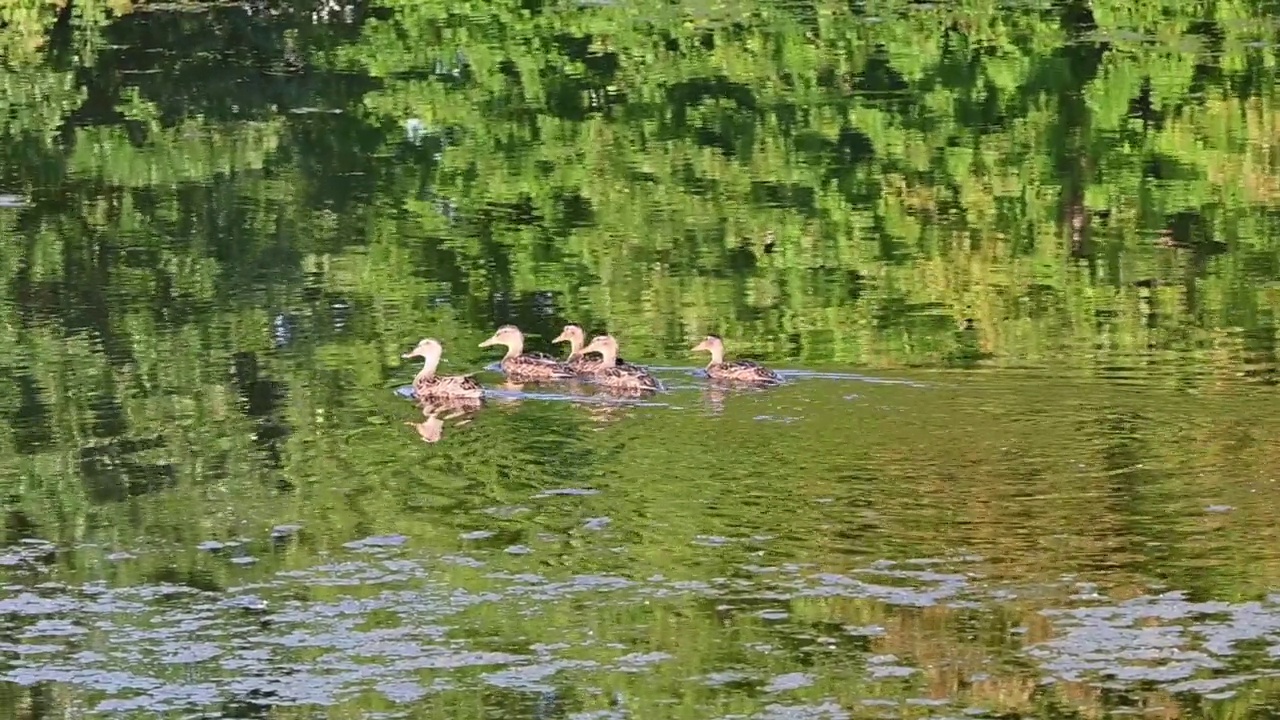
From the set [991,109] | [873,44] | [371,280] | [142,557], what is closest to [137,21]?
[873,44]

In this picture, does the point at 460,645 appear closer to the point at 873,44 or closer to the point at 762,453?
the point at 762,453

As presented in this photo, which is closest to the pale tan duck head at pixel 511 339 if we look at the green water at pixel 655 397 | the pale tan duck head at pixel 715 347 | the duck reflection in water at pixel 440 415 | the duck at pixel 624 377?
the green water at pixel 655 397

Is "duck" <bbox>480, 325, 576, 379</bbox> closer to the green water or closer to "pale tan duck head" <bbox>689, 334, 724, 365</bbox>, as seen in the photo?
the green water

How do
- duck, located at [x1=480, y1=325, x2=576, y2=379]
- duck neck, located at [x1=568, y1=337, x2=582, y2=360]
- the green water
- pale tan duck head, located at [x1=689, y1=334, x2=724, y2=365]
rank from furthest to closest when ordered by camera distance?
duck neck, located at [x1=568, y1=337, x2=582, y2=360] < duck, located at [x1=480, y1=325, x2=576, y2=379] < pale tan duck head, located at [x1=689, y1=334, x2=724, y2=365] < the green water

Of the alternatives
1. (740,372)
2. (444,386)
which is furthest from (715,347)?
(444,386)

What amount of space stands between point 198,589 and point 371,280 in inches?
287

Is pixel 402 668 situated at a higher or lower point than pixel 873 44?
lower

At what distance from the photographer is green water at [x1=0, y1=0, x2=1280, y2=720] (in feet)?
30.4

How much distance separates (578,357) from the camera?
46.5 feet

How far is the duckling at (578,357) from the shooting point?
1365 centimetres

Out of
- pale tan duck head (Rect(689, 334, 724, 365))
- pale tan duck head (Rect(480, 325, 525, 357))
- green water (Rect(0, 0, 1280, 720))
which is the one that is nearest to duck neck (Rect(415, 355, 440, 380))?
green water (Rect(0, 0, 1280, 720))

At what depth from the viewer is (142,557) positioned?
10.6 meters

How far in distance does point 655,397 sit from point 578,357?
1041 mm

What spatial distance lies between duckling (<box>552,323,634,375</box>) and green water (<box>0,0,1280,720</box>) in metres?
0.21
